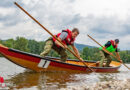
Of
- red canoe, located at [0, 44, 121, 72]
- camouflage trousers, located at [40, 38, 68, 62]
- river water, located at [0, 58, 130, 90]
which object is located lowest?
river water, located at [0, 58, 130, 90]

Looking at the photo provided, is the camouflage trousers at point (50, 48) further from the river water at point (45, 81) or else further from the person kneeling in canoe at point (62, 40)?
the river water at point (45, 81)

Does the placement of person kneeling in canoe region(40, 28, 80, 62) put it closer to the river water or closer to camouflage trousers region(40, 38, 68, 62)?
camouflage trousers region(40, 38, 68, 62)

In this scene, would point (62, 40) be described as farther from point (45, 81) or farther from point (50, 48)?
point (45, 81)

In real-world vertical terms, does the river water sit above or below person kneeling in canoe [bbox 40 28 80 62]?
below

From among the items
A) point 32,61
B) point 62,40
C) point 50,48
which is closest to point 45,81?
point 32,61

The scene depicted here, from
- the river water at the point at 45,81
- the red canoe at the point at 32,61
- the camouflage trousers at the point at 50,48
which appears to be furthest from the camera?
the camouflage trousers at the point at 50,48

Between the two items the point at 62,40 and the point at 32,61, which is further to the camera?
the point at 62,40

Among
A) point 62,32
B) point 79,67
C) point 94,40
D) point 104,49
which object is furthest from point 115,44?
point 62,32

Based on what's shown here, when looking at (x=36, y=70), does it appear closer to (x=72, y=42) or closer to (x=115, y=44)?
(x=72, y=42)

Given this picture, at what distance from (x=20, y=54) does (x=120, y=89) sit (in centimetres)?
477

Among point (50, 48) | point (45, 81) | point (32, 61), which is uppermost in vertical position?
point (50, 48)

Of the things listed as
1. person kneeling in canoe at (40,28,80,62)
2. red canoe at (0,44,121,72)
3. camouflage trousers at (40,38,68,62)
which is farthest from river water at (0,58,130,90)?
person kneeling in canoe at (40,28,80,62)

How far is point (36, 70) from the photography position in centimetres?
831

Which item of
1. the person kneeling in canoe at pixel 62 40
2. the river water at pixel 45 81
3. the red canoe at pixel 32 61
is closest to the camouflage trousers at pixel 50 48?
the person kneeling in canoe at pixel 62 40
